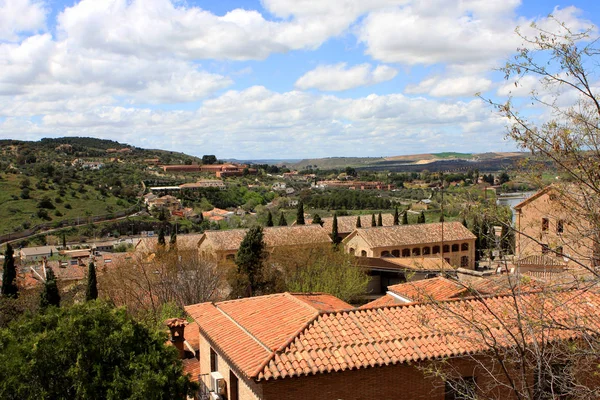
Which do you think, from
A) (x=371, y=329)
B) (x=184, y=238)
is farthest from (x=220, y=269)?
(x=371, y=329)

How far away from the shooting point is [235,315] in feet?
42.3

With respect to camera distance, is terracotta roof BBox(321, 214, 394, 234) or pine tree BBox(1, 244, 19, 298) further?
terracotta roof BBox(321, 214, 394, 234)

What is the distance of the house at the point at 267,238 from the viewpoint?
44175 millimetres

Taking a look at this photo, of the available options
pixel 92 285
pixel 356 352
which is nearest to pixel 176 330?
pixel 356 352

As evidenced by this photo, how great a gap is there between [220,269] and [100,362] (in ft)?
73.5

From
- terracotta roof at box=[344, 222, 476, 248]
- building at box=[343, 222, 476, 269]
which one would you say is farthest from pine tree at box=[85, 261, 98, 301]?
terracotta roof at box=[344, 222, 476, 248]

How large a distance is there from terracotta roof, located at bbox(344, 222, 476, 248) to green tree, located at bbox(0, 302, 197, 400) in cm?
3701

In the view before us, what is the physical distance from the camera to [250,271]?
102 feet

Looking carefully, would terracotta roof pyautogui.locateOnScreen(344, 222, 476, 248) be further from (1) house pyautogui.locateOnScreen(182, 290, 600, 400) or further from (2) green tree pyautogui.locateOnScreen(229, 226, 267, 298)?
(1) house pyautogui.locateOnScreen(182, 290, 600, 400)

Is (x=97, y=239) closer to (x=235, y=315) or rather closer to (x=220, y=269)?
(x=220, y=269)

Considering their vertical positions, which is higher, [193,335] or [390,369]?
[390,369]

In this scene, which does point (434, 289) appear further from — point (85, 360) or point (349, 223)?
point (349, 223)

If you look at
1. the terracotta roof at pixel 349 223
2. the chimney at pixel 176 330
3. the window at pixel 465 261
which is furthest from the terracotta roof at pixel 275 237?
the chimney at pixel 176 330

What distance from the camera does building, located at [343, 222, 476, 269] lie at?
46.5 meters
